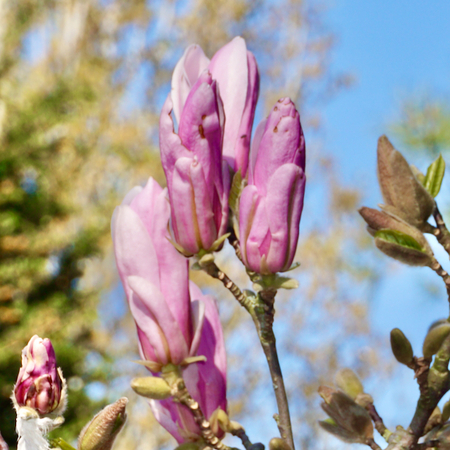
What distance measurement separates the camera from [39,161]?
3.44 m

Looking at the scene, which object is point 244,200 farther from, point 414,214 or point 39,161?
point 39,161

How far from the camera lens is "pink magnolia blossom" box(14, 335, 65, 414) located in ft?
1.06

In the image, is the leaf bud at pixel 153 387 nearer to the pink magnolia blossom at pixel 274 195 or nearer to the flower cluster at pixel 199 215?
the flower cluster at pixel 199 215

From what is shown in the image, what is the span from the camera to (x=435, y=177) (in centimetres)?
45

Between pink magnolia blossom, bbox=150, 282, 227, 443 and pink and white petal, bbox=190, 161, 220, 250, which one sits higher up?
pink and white petal, bbox=190, 161, 220, 250

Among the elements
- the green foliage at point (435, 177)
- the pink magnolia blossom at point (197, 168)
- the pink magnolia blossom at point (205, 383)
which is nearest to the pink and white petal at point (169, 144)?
the pink magnolia blossom at point (197, 168)

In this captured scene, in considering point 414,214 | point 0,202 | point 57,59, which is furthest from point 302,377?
point 414,214

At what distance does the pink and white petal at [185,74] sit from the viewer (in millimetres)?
417

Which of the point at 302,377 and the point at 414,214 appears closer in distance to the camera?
the point at 414,214

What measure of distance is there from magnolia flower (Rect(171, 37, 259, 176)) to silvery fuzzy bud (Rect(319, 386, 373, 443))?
7.0 inches

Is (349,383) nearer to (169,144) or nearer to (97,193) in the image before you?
(169,144)

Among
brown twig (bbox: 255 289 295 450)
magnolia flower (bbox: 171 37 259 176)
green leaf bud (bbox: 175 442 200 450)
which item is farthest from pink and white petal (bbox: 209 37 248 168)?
green leaf bud (bbox: 175 442 200 450)

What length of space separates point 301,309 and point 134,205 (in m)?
5.52

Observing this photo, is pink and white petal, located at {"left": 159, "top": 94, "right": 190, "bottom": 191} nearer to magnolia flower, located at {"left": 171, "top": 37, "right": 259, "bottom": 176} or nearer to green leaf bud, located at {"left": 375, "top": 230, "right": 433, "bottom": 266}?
magnolia flower, located at {"left": 171, "top": 37, "right": 259, "bottom": 176}
